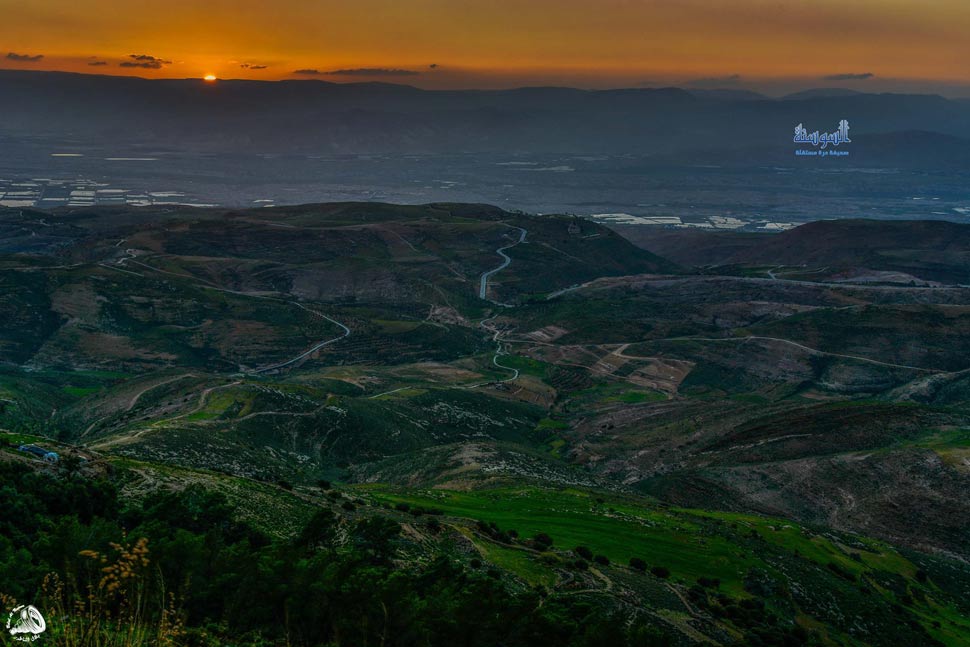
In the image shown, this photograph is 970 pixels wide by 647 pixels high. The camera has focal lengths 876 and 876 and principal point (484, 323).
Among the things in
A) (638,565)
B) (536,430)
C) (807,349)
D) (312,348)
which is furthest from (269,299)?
(638,565)

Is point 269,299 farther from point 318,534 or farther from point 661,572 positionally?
point 318,534

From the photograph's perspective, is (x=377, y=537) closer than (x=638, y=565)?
Yes

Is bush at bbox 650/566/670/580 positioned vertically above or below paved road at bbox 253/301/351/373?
above

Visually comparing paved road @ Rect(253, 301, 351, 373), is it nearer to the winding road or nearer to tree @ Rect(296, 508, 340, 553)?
the winding road

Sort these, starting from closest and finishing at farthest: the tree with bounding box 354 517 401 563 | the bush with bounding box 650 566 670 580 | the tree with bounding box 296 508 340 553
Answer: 1. the tree with bounding box 296 508 340 553
2. the tree with bounding box 354 517 401 563
3. the bush with bounding box 650 566 670 580

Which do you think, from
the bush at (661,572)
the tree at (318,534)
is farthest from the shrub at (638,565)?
the tree at (318,534)

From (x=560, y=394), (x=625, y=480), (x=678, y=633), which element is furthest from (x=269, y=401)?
(x=678, y=633)

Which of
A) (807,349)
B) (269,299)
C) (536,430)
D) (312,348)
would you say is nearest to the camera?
(536,430)

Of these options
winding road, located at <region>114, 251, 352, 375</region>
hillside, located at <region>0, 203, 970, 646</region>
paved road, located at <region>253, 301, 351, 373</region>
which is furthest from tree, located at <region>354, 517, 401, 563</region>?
paved road, located at <region>253, 301, 351, 373</region>

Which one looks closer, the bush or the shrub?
the bush

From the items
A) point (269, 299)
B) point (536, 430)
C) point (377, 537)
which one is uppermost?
point (377, 537)

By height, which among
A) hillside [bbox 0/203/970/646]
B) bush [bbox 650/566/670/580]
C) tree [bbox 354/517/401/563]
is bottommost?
hillside [bbox 0/203/970/646]
